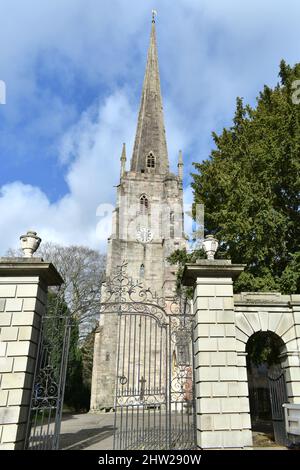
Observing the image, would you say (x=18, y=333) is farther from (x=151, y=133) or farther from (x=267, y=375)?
(x=151, y=133)

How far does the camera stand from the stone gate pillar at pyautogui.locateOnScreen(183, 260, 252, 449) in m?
6.49

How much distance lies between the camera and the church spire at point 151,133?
129 feet

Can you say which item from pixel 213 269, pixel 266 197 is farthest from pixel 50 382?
pixel 266 197

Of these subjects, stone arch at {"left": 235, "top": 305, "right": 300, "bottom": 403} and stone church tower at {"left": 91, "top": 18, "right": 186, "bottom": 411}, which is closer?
stone arch at {"left": 235, "top": 305, "right": 300, "bottom": 403}

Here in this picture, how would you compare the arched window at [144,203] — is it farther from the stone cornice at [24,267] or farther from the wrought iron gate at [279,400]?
the stone cornice at [24,267]

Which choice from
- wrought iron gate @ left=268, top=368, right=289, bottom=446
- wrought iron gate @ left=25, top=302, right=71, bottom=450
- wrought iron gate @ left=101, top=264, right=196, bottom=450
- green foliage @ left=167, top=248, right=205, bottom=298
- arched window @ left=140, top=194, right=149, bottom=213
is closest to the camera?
wrought iron gate @ left=25, top=302, right=71, bottom=450

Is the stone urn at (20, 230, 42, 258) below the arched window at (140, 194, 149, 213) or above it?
below

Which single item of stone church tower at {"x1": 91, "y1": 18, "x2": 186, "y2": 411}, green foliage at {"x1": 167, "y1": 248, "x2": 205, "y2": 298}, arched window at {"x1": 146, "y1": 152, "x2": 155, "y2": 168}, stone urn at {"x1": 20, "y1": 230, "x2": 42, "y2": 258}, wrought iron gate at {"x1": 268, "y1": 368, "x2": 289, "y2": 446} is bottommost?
wrought iron gate at {"x1": 268, "y1": 368, "x2": 289, "y2": 446}

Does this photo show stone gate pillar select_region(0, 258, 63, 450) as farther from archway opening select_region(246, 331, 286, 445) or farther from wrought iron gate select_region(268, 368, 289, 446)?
wrought iron gate select_region(268, 368, 289, 446)

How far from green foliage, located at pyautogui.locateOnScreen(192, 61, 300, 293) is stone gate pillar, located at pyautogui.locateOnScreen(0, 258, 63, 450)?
7.04 m

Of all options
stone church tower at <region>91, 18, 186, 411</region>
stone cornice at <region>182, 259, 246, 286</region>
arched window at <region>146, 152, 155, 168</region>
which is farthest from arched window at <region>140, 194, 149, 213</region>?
stone cornice at <region>182, 259, 246, 286</region>

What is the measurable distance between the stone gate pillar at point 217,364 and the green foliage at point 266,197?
4.33 m

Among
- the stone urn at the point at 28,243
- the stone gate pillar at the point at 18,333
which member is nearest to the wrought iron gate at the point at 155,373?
the stone gate pillar at the point at 18,333

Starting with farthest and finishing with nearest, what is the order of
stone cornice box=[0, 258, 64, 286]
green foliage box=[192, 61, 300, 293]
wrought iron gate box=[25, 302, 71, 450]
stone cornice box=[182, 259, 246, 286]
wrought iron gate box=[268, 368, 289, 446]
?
1. green foliage box=[192, 61, 300, 293]
2. wrought iron gate box=[268, 368, 289, 446]
3. stone cornice box=[182, 259, 246, 286]
4. stone cornice box=[0, 258, 64, 286]
5. wrought iron gate box=[25, 302, 71, 450]
